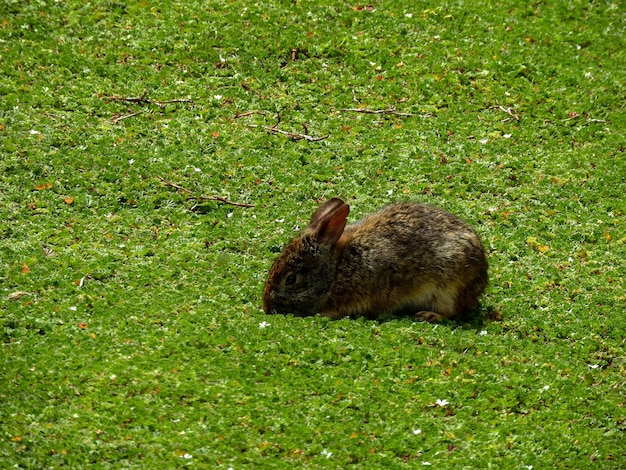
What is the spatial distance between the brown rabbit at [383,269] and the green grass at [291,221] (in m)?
0.39

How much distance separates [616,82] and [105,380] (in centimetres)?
898

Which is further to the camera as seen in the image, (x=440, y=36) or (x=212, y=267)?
(x=440, y=36)

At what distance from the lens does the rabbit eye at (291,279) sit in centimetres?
841

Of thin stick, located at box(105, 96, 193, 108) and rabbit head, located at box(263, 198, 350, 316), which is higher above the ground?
thin stick, located at box(105, 96, 193, 108)

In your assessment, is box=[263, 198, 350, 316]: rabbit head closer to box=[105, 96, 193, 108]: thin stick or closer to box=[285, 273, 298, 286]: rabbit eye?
box=[285, 273, 298, 286]: rabbit eye

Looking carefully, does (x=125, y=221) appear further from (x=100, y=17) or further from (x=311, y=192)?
(x=100, y=17)

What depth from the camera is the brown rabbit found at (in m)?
8.45

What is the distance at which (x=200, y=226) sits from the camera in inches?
368

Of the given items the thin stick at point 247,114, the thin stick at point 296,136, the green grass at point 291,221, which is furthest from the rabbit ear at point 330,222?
the thin stick at point 247,114

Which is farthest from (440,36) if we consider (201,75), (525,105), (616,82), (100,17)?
(100,17)

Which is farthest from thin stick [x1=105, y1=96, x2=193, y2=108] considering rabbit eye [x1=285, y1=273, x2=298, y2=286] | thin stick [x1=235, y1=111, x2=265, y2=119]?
rabbit eye [x1=285, y1=273, x2=298, y2=286]

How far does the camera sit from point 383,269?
336 inches

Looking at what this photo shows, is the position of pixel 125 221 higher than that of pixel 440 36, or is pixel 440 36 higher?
pixel 440 36

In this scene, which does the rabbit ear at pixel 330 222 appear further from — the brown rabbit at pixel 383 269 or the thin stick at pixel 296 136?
the thin stick at pixel 296 136
